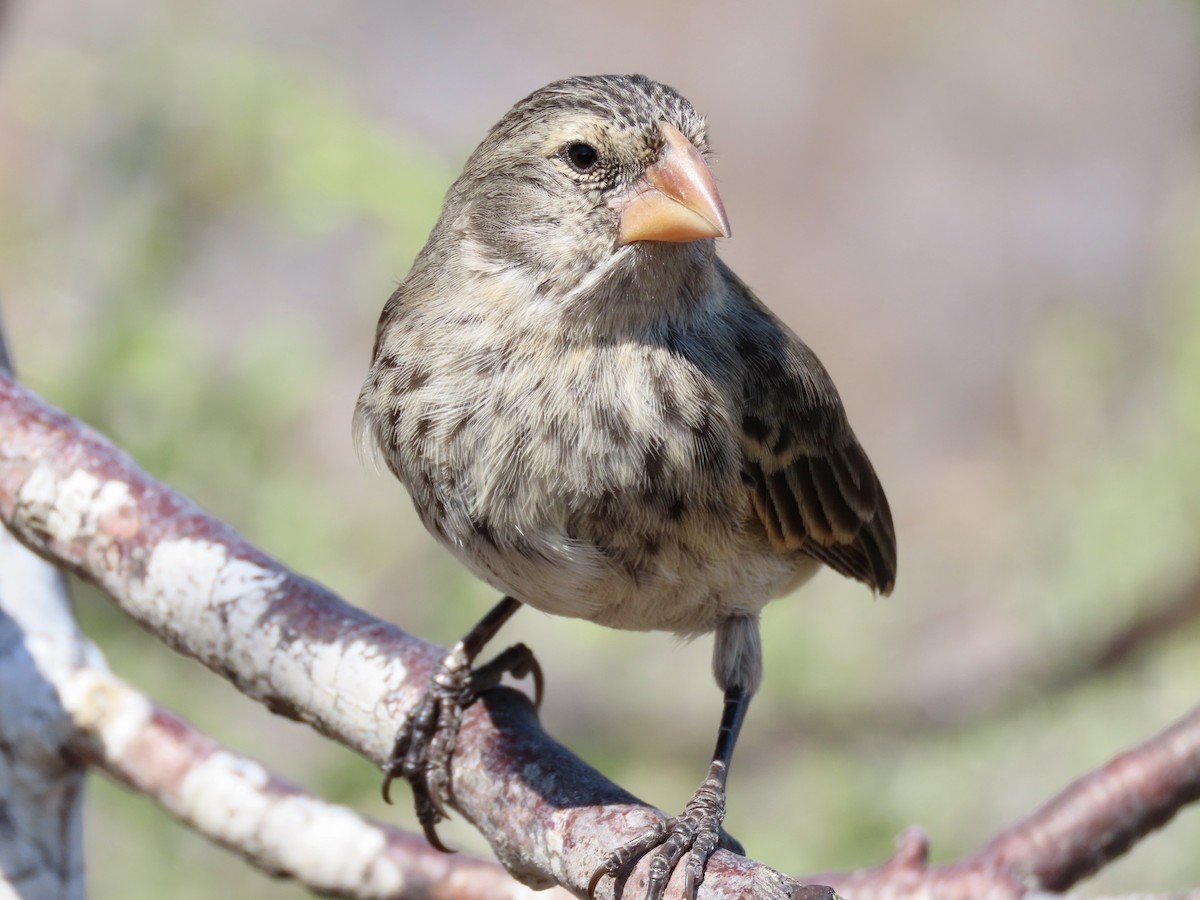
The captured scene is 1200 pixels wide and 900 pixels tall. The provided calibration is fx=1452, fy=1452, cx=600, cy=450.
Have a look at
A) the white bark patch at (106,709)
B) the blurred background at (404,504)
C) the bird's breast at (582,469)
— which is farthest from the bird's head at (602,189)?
the blurred background at (404,504)

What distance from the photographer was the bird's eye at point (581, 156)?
8.32ft

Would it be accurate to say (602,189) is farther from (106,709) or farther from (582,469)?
(106,709)

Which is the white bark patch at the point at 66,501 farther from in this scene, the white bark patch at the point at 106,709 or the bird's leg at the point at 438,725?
the bird's leg at the point at 438,725

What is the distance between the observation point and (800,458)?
2.77 metres

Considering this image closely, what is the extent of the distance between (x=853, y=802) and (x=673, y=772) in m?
0.79

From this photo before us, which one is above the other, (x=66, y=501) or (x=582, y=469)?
(x=582, y=469)

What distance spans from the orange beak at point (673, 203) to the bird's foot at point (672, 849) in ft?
3.15

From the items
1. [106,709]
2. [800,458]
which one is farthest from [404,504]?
[800,458]

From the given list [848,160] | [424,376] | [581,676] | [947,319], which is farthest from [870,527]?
[848,160]

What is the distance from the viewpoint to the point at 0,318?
337cm

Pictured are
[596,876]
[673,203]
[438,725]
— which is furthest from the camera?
[438,725]

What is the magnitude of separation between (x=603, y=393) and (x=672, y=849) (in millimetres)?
755

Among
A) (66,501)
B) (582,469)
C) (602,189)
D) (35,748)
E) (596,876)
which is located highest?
(602,189)

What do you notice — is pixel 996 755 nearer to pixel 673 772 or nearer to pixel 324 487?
pixel 673 772
